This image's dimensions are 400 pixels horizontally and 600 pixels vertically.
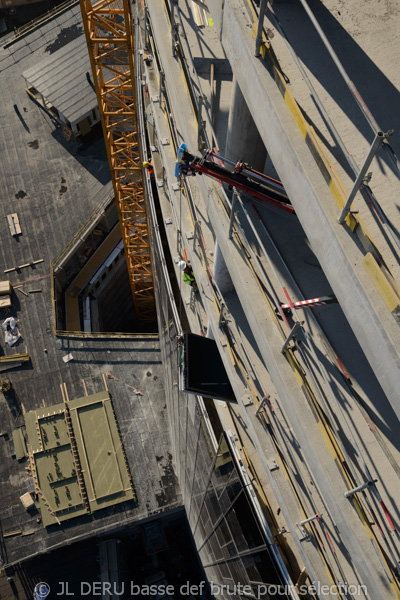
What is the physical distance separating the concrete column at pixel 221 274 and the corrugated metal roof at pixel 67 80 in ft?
120

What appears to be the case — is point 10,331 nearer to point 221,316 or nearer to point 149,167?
point 149,167

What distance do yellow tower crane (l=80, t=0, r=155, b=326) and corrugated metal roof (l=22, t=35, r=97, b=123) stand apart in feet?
10.8

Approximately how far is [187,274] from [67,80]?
123ft

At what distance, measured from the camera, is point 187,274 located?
907 inches

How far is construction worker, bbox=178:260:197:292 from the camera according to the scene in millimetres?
22891

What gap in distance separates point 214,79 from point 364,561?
16479 mm

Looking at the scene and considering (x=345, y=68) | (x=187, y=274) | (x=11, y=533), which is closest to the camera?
(x=345, y=68)

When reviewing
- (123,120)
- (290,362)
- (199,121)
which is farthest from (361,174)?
(123,120)

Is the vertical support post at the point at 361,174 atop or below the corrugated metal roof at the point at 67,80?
below

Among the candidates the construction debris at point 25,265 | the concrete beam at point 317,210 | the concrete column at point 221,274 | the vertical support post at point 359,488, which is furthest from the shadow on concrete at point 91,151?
the vertical support post at point 359,488

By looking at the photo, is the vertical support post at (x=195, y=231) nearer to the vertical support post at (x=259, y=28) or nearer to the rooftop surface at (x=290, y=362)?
the rooftop surface at (x=290, y=362)

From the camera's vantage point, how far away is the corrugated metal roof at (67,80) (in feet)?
161

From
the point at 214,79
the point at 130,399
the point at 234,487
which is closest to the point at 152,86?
the point at 214,79

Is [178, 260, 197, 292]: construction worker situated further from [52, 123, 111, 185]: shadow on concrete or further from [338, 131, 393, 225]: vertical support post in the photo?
[52, 123, 111, 185]: shadow on concrete
